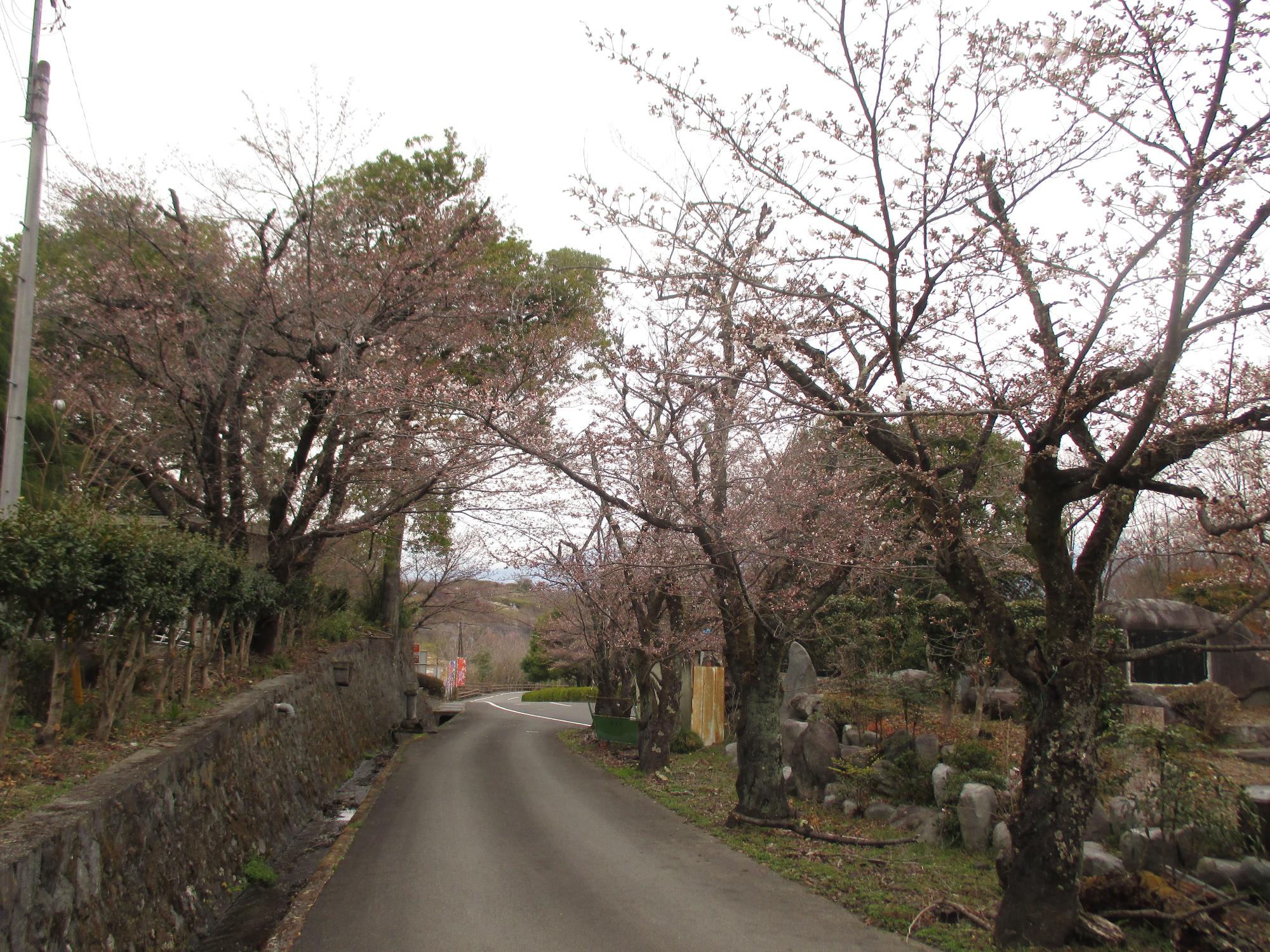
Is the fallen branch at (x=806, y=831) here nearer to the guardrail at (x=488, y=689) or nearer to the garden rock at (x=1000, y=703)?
the garden rock at (x=1000, y=703)

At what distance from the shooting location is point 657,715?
15.3 m

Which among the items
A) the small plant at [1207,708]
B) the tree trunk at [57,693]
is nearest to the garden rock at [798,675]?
the small plant at [1207,708]

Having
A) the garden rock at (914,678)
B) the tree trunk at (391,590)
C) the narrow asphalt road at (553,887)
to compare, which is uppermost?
the tree trunk at (391,590)

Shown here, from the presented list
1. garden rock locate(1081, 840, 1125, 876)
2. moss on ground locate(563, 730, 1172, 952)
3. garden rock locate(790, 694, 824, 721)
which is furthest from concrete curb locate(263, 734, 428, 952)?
garden rock locate(790, 694, 824, 721)

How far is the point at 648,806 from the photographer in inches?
474

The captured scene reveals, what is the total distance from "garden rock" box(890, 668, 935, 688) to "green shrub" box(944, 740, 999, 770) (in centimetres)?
221

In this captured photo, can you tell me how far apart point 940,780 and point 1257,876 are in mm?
3604

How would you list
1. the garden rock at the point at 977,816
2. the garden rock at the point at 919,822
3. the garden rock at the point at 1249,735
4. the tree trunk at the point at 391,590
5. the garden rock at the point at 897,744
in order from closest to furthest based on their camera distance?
1. the garden rock at the point at 977,816
2. the garden rock at the point at 919,822
3. the garden rock at the point at 1249,735
4. the garden rock at the point at 897,744
5. the tree trunk at the point at 391,590

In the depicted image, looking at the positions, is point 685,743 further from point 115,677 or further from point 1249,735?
point 115,677

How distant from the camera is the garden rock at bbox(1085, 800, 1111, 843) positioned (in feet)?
24.2

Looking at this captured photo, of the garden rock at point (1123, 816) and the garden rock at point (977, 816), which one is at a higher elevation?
the garden rock at point (1123, 816)

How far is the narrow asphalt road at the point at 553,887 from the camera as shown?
6375mm

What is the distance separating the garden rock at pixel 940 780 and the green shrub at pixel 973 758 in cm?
8

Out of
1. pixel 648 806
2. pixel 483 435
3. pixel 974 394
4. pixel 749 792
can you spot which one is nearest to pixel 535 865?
pixel 749 792
